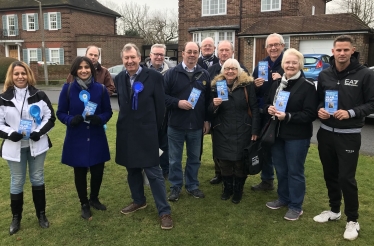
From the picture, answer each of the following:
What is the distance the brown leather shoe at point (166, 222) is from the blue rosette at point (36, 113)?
180cm

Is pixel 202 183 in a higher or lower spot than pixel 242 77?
lower

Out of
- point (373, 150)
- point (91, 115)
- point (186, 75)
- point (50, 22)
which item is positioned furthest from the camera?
point (50, 22)

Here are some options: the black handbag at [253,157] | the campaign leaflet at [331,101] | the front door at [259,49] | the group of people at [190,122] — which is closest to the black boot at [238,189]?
the group of people at [190,122]

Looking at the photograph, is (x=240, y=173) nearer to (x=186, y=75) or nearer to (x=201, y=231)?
(x=201, y=231)

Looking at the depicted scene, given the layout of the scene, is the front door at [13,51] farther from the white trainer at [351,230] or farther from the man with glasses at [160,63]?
the white trainer at [351,230]

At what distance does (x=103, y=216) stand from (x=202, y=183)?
1.81m

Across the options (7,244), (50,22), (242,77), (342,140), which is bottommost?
(7,244)

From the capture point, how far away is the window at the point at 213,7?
26703mm

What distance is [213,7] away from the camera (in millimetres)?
27016

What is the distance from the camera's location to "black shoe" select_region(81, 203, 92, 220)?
4.24 m

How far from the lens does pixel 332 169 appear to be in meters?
3.96

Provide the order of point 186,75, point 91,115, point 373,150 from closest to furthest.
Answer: point 91,115 → point 186,75 → point 373,150

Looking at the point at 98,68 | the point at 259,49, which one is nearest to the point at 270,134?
the point at 98,68

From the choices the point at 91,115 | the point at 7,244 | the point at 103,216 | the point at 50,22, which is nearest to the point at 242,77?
the point at 91,115
